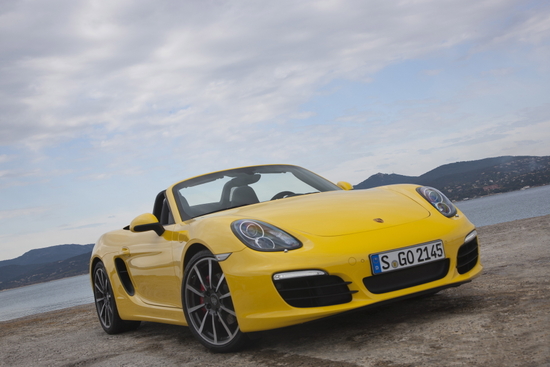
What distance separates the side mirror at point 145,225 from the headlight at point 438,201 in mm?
2078

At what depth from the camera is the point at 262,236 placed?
3.22 meters

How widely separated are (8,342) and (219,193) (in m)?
3.61

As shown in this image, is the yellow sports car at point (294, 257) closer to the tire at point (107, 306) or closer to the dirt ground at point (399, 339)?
the dirt ground at point (399, 339)

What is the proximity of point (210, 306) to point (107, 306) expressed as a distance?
2526 millimetres

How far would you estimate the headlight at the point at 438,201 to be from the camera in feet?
12.1

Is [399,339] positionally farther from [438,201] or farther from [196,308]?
[196,308]

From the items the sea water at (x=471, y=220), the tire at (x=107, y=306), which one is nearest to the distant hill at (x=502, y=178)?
the sea water at (x=471, y=220)

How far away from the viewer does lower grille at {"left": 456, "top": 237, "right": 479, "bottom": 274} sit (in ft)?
11.1

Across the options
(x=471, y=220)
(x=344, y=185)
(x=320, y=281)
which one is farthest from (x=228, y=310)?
(x=471, y=220)

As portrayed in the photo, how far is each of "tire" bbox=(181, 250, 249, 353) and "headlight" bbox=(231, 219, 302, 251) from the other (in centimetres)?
29

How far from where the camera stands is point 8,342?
6.27 metres

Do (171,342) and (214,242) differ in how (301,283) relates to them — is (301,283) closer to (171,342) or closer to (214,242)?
(214,242)

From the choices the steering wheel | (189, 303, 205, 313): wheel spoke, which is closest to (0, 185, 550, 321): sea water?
the steering wheel

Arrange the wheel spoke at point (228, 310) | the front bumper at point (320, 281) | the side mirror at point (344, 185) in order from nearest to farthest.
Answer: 1. the front bumper at point (320, 281)
2. the wheel spoke at point (228, 310)
3. the side mirror at point (344, 185)
